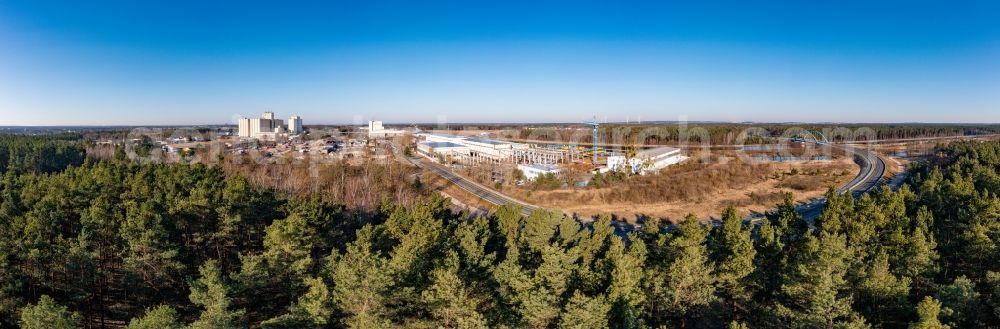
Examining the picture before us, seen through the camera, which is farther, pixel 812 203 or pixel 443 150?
pixel 443 150

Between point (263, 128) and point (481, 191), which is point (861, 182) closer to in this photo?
point (481, 191)

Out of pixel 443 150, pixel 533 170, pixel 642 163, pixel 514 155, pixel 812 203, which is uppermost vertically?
pixel 443 150

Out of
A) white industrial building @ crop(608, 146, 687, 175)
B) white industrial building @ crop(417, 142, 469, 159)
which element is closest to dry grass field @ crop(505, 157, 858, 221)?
white industrial building @ crop(608, 146, 687, 175)

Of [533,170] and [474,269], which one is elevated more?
[533,170]

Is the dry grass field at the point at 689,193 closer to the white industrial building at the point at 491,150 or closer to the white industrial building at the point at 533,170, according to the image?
the white industrial building at the point at 533,170

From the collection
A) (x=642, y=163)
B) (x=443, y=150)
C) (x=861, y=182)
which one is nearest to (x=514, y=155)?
(x=443, y=150)

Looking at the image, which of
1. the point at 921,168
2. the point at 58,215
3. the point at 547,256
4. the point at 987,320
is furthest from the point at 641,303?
the point at 921,168
